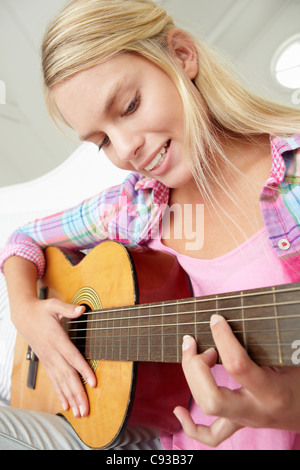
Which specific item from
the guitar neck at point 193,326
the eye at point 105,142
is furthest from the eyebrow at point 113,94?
the guitar neck at point 193,326

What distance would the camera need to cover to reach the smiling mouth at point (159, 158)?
0.72 metres

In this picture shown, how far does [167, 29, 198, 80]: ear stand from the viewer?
0.76 m

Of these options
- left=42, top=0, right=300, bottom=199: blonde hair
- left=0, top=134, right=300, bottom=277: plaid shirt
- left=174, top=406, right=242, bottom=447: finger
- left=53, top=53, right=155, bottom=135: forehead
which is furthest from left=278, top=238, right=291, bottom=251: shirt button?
left=53, top=53, right=155, bottom=135: forehead

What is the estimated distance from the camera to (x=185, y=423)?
0.55 metres

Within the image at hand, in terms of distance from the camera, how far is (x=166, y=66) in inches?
27.7

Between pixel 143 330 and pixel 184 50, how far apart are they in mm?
596

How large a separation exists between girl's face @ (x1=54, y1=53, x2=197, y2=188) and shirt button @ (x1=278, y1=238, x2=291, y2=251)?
0.24 metres

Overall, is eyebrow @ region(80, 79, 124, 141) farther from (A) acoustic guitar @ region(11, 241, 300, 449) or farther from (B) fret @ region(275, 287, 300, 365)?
(B) fret @ region(275, 287, 300, 365)

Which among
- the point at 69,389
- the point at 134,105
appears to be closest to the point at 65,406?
the point at 69,389

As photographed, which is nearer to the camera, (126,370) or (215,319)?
(215,319)

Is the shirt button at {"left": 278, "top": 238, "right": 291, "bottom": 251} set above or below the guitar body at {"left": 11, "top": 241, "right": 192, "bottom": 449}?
above

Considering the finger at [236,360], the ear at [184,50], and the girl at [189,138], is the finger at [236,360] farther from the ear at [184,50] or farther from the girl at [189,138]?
the ear at [184,50]

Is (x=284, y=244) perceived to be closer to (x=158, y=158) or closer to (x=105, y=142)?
(x=158, y=158)
